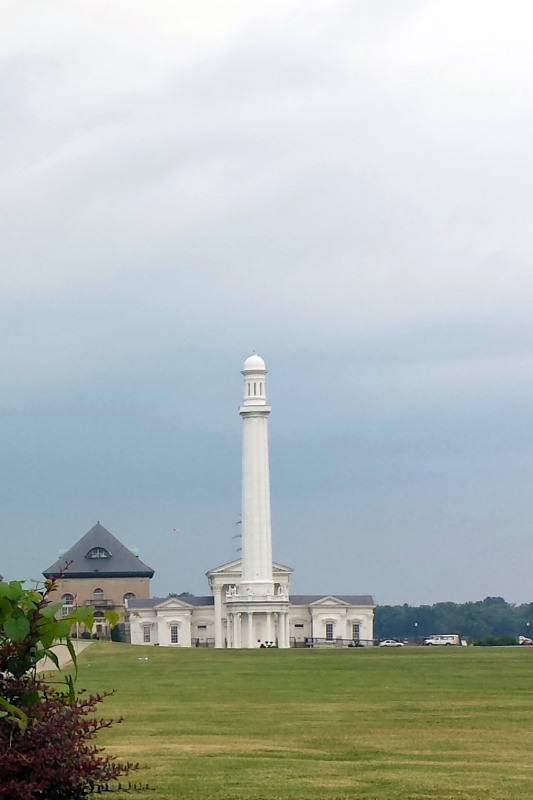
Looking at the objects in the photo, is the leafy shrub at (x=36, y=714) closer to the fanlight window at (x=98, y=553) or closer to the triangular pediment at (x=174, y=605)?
the triangular pediment at (x=174, y=605)

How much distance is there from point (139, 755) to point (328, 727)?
614 centimetres

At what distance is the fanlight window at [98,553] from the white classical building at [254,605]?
826 cm

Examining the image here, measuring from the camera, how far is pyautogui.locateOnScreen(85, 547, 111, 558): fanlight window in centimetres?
13125

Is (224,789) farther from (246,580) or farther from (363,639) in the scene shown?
(363,639)

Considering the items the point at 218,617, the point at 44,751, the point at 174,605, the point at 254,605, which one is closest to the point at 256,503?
the point at 254,605

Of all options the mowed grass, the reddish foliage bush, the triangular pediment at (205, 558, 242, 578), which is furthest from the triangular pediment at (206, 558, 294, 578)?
the reddish foliage bush

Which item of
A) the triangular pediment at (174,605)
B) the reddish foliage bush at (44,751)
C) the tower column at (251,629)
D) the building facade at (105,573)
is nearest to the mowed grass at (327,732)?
the reddish foliage bush at (44,751)

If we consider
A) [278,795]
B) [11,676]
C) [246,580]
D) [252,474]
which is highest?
[252,474]

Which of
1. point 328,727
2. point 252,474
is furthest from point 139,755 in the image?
point 252,474

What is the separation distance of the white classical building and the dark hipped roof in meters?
6.41

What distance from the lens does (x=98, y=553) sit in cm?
13150

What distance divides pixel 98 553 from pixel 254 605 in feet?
81.7

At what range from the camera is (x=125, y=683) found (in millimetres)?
45031

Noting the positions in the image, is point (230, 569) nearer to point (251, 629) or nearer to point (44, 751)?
point (251, 629)
